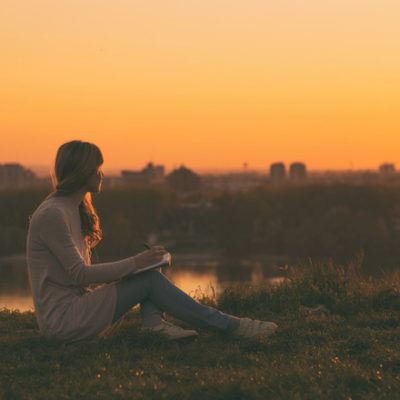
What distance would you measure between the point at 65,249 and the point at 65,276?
7.8 inches

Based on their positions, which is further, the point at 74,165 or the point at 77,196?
the point at 77,196

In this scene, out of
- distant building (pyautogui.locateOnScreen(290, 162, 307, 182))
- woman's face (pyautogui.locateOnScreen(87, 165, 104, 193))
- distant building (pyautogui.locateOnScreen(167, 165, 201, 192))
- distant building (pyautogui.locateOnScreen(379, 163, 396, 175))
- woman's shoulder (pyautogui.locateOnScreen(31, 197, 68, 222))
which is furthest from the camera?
distant building (pyautogui.locateOnScreen(379, 163, 396, 175))

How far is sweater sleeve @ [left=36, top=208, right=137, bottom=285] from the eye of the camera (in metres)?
3.18

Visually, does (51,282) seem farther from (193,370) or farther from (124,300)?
(193,370)

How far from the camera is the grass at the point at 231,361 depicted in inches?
105

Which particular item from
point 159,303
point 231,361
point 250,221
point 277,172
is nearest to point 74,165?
point 159,303

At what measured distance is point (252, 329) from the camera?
11.6 ft

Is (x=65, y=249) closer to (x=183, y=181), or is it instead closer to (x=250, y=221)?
(x=250, y=221)

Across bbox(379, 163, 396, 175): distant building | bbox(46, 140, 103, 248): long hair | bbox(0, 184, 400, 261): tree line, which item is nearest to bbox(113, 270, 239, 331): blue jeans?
bbox(46, 140, 103, 248): long hair

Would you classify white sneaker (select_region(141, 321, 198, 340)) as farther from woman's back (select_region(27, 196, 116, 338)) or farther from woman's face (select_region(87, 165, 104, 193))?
woman's face (select_region(87, 165, 104, 193))

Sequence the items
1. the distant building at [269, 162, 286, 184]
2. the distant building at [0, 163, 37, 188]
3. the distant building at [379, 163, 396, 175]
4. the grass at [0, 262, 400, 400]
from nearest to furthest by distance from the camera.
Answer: the grass at [0, 262, 400, 400]
the distant building at [0, 163, 37, 188]
the distant building at [269, 162, 286, 184]
the distant building at [379, 163, 396, 175]

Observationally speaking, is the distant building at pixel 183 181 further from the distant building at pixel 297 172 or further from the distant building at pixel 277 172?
the distant building at pixel 297 172

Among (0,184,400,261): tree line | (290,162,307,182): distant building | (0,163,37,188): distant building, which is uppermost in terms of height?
(0,163,37,188): distant building

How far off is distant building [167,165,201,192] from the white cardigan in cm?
10548
